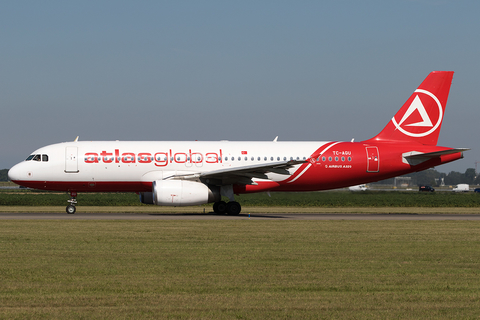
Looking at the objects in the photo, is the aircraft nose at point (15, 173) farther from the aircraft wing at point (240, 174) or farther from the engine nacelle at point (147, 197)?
the aircraft wing at point (240, 174)

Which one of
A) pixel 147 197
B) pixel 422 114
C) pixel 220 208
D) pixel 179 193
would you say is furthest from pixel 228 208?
pixel 422 114

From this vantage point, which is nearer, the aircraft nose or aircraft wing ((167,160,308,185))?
aircraft wing ((167,160,308,185))

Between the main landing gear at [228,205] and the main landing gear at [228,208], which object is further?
the main landing gear at [228,208]

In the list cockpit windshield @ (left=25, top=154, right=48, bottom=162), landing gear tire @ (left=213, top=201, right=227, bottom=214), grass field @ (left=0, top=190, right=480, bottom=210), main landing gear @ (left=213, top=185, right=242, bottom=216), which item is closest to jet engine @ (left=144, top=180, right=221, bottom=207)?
main landing gear @ (left=213, top=185, right=242, bottom=216)

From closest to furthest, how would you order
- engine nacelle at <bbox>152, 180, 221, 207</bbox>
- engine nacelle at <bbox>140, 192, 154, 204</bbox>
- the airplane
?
engine nacelle at <bbox>152, 180, 221, 207</bbox> < the airplane < engine nacelle at <bbox>140, 192, 154, 204</bbox>

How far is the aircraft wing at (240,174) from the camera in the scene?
91.1ft

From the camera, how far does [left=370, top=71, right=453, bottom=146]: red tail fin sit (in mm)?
32844

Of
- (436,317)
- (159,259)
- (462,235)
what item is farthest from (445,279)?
(462,235)

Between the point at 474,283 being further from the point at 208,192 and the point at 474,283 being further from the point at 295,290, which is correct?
the point at 208,192

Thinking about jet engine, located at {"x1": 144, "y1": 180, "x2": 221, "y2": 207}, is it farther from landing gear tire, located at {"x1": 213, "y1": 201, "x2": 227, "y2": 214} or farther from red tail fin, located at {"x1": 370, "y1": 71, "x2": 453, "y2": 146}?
red tail fin, located at {"x1": 370, "y1": 71, "x2": 453, "y2": 146}

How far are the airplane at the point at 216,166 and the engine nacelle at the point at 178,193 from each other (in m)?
0.05

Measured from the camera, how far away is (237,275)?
402 inches

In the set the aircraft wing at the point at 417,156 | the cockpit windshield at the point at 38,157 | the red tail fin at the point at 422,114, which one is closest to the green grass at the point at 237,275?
the cockpit windshield at the point at 38,157

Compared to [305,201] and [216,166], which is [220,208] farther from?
[305,201]
